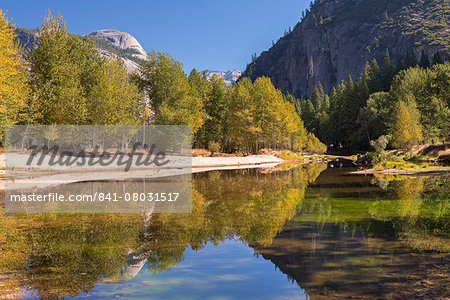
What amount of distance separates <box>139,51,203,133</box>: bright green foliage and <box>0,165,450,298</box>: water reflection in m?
44.5

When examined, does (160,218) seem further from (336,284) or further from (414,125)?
(414,125)

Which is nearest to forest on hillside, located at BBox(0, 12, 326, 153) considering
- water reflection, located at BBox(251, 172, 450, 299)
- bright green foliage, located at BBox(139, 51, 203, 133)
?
bright green foliage, located at BBox(139, 51, 203, 133)

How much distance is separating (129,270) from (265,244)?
11.1 ft

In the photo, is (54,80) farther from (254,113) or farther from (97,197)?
(254,113)

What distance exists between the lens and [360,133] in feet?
320

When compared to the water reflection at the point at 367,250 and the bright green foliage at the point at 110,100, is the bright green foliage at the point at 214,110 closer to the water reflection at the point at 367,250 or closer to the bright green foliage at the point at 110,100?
the bright green foliage at the point at 110,100

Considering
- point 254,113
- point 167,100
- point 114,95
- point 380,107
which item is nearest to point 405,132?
point 254,113

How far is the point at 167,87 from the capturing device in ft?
192

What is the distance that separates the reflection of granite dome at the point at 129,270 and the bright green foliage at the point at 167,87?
48.4m

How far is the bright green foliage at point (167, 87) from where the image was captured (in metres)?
57.5

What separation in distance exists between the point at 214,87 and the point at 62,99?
37.9 m

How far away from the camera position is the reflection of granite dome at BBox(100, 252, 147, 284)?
5.79 meters

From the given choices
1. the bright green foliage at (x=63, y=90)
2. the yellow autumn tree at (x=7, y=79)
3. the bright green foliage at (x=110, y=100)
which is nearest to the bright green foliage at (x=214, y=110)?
the bright green foliage at (x=110, y=100)

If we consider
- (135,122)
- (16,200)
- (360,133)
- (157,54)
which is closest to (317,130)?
(360,133)
